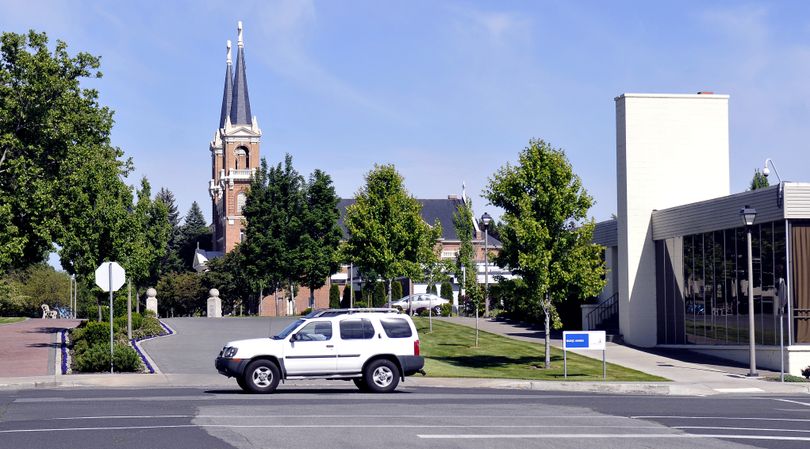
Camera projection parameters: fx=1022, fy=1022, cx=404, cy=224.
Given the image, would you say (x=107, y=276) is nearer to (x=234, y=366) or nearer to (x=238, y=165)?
(x=234, y=366)

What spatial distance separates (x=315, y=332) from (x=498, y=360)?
1498 cm

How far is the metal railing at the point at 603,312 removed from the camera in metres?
47.8

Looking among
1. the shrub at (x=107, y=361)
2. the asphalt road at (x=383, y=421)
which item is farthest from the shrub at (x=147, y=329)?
the asphalt road at (x=383, y=421)

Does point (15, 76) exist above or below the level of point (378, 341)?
above

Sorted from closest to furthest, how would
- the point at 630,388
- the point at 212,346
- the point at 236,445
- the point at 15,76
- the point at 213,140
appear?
the point at 236,445, the point at 630,388, the point at 212,346, the point at 15,76, the point at 213,140

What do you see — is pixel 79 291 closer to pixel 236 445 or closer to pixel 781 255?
pixel 781 255

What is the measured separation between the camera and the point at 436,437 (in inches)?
590

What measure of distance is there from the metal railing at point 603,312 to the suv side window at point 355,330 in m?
25.6

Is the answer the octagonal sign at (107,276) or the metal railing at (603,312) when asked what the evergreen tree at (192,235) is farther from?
the octagonal sign at (107,276)

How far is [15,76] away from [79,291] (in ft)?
212

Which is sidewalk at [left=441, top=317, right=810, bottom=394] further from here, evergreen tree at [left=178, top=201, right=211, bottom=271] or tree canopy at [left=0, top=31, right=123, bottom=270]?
evergreen tree at [left=178, top=201, right=211, bottom=271]

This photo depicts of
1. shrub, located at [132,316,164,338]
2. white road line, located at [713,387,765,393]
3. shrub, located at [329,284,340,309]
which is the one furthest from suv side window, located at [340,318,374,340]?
shrub, located at [329,284,340,309]

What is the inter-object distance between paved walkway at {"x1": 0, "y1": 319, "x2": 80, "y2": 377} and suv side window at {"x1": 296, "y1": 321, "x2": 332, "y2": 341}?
9.79m

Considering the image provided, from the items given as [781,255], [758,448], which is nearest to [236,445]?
[758,448]
